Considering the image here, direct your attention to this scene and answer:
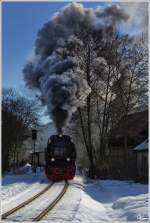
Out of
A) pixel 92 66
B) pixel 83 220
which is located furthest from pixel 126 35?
pixel 83 220

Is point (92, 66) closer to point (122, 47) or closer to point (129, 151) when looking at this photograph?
point (122, 47)

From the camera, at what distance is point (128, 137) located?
32.4 meters

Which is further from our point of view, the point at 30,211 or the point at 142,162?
the point at 142,162

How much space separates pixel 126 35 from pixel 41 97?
6.49 meters

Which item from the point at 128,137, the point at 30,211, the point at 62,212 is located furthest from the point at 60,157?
the point at 62,212

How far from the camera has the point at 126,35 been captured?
26.6 metres

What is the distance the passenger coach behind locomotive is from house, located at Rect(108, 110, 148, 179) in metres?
4.48

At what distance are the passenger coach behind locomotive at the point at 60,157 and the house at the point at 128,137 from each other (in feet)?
14.7

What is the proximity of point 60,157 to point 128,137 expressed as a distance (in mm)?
9841

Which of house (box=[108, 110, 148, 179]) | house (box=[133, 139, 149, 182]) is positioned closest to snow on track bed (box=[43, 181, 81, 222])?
house (box=[133, 139, 149, 182])

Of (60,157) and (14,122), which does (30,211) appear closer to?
(60,157)

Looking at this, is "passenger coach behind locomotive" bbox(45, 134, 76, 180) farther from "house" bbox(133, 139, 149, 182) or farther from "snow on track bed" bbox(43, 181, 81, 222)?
"snow on track bed" bbox(43, 181, 81, 222)

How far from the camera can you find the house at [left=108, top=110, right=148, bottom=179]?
29.3 m

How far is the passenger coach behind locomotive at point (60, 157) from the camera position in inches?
931
